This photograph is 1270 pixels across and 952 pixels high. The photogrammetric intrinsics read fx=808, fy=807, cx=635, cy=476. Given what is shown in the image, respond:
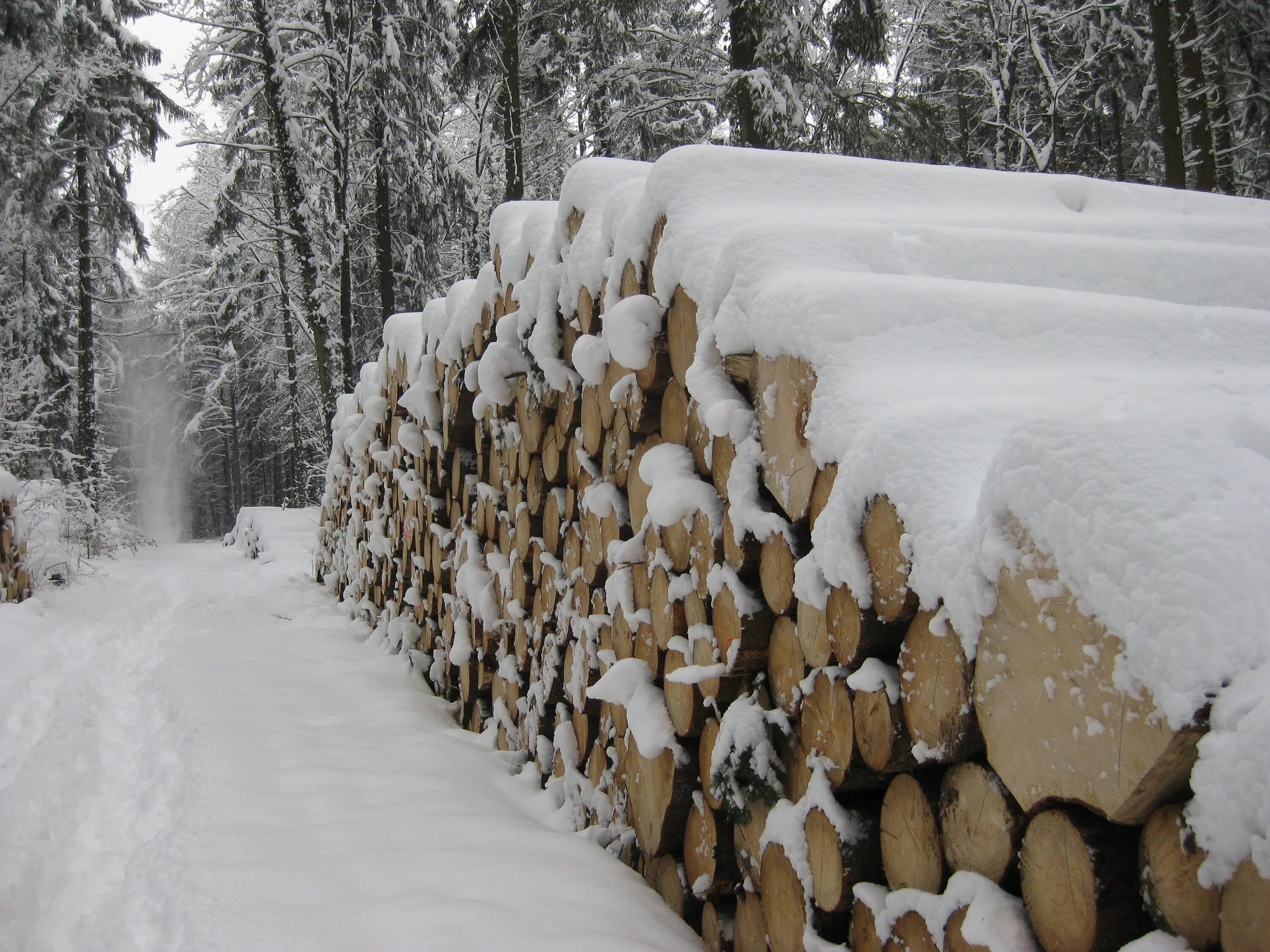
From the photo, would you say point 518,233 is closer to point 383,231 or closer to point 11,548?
point 11,548

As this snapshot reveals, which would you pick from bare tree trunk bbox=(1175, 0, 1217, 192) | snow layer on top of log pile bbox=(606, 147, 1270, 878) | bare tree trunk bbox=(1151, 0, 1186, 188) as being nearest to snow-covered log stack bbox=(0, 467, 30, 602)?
Answer: snow layer on top of log pile bbox=(606, 147, 1270, 878)

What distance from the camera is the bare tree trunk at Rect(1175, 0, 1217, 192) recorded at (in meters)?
8.47

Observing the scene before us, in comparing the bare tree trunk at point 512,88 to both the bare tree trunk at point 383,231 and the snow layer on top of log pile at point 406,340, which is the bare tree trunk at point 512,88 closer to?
the bare tree trunk at point 383,231

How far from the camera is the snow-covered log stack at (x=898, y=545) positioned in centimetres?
83

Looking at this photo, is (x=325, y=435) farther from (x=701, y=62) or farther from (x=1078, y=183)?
(x=1078, y=183)

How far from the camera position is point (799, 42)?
27.2 ft

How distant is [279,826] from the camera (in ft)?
7.61

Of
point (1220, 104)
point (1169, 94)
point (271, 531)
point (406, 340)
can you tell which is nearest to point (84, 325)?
point (271, 531)

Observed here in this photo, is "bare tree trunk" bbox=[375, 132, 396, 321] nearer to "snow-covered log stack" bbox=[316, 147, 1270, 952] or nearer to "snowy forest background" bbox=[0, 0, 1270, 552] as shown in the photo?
"snowy forest background" bbox=[0, 0, 1270, 552]

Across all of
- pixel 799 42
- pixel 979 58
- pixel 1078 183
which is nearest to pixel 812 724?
pixel 1078 183

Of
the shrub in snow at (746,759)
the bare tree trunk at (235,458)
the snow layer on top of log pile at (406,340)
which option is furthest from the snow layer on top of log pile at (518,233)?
the bare tree trunk at (235,458)

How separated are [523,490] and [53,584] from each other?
7.72 m

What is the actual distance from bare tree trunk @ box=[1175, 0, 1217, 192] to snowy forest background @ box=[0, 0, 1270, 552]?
1.6 inches

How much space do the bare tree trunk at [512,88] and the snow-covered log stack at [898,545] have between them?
28.0 ft
